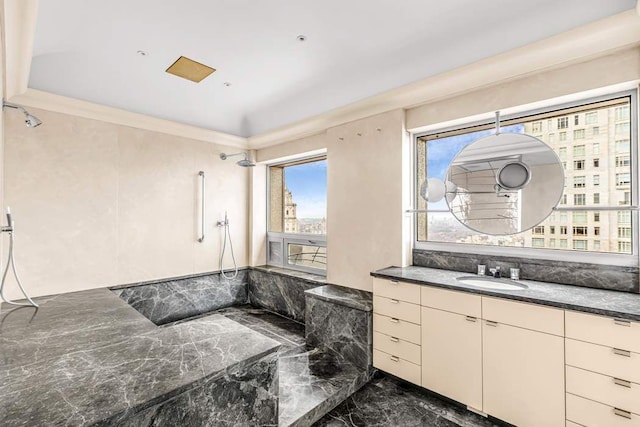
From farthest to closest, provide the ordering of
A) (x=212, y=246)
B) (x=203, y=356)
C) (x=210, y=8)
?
(x=212, y=246), (x=210, y=8), (x=203, y=356)

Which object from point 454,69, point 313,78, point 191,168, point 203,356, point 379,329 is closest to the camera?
point 203,356

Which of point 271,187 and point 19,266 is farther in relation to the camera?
point 271,187

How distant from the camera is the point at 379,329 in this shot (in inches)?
99.4

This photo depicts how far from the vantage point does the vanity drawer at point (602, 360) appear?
1.51 metres

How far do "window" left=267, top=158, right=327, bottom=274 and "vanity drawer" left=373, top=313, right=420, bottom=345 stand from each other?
1.34 meters

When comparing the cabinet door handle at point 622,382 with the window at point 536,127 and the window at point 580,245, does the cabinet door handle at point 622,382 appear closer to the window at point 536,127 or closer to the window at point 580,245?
the window at point 580,245

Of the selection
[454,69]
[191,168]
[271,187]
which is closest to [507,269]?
[454,69]

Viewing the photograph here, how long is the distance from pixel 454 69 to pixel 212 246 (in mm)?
3415

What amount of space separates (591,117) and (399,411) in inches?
101

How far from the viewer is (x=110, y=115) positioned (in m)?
3.01

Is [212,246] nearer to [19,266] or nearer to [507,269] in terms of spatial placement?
[19,266]

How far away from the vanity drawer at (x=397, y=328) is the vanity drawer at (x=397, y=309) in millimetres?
35

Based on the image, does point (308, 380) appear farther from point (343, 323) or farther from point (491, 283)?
point (491, 283)

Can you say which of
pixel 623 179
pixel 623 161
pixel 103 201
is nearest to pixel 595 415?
pixel 623 179
